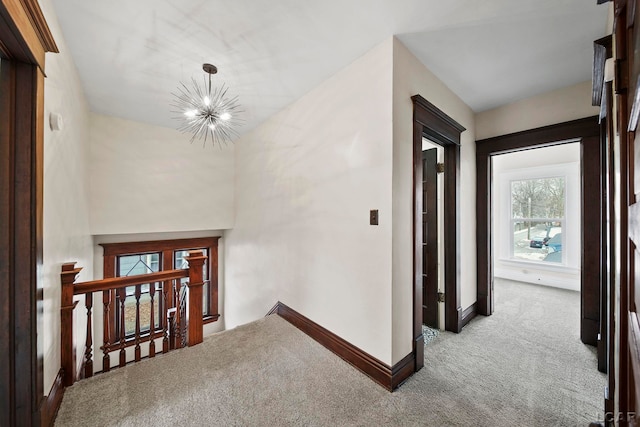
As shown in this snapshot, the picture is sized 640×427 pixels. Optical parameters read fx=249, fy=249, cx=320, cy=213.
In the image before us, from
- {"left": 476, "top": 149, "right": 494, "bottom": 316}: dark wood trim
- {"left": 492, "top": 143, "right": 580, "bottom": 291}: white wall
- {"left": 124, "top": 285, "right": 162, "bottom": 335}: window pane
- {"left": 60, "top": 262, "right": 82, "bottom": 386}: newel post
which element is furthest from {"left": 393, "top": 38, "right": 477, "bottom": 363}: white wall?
{"left": 124, "top": 285, "right": 162, "bottom": 335}: window pane

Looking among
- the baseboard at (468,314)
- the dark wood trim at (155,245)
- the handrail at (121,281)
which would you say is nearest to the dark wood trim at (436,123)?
the baseboard at (468,314)

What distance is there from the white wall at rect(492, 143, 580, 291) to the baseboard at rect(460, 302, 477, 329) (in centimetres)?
148

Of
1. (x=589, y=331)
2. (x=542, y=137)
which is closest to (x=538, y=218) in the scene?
(x=542, y=137)

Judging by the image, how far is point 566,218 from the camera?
4.26 meters

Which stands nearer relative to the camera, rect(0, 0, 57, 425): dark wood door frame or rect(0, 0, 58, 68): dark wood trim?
rect(0, 0, 58, 68): dark wood trim

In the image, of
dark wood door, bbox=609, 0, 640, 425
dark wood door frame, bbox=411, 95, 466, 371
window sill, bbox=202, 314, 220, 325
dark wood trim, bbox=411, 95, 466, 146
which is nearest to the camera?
dark wood door, bbox=609, 0, 640, 425

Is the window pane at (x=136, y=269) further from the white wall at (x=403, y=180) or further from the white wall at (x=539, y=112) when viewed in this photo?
the white wall at (x=539, y=112)

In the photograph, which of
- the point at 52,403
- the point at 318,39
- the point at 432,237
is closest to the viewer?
the point at 52,403

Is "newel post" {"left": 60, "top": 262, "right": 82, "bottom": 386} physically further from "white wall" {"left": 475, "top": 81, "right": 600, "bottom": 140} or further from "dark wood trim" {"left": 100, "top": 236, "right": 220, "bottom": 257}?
"white wall" {"left": 475, "top": 81, "right": 600, "bottom": 140}

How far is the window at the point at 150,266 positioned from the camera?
154 inches

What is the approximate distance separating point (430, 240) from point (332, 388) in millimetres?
1821

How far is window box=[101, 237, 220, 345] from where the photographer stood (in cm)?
391

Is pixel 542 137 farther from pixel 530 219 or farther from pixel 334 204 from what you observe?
pixel 530 219

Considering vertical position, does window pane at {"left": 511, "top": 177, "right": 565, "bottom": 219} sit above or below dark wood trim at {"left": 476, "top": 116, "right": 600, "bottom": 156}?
below
